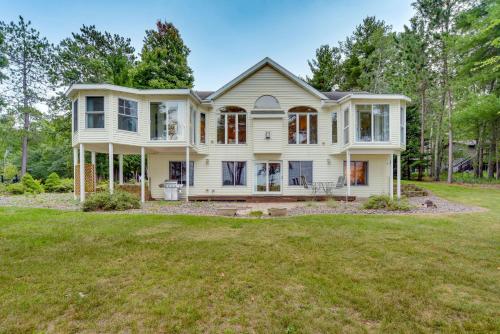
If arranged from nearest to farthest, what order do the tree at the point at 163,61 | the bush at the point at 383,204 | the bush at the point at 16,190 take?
the bush at the point at 383,204 → the bush at the point at 16,190 → the tree at the point at 163,61

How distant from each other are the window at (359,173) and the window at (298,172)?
2.17m

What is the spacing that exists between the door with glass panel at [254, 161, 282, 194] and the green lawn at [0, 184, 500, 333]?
25.0 feet

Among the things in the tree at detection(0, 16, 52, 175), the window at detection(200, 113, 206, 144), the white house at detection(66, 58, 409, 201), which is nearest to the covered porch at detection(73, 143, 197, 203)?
the white house at detection(66, 58, 409, 201)

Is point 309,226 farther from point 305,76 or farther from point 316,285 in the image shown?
point 305,76

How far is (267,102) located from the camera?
14469mm

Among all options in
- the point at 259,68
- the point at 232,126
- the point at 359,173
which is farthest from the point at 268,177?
the point at 259,68

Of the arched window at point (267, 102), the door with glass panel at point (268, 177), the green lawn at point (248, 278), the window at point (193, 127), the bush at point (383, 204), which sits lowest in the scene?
the green lawn at point (248, 278)

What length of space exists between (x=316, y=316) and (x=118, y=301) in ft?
7.75

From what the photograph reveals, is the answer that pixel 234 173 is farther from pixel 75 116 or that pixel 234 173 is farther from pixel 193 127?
pixel 75 116

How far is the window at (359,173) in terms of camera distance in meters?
14.5

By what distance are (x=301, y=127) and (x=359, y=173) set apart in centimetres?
419

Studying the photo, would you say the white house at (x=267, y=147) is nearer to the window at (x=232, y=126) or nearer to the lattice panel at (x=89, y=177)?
the window at (x=232, y=126)

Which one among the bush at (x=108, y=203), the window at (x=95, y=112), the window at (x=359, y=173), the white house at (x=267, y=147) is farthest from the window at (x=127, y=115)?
the window at (x=359, y=173)

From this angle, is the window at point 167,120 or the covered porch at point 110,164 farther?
the window at point 167,120
